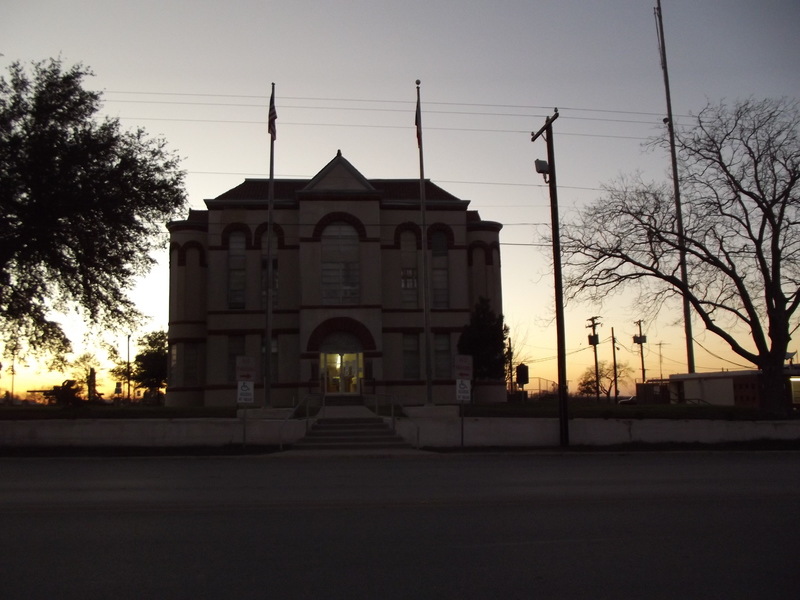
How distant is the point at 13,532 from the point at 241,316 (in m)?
34.4

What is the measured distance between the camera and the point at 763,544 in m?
8.04

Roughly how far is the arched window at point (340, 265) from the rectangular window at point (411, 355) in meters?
3.92

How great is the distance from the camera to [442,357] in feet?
142

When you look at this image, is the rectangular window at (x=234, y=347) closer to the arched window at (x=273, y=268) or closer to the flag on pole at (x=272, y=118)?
the arched window at (x=273, y=268)

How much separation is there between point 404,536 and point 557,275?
16299 mm

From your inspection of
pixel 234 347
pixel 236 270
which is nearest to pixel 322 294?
pixel 236 270

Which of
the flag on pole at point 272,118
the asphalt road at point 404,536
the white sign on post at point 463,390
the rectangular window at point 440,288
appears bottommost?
the asphalt road at point 404,536

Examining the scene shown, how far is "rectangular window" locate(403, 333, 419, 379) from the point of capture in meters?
43.1

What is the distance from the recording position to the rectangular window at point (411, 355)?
43125mm

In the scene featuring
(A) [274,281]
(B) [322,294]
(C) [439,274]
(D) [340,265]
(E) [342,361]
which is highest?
(D) [340,265]

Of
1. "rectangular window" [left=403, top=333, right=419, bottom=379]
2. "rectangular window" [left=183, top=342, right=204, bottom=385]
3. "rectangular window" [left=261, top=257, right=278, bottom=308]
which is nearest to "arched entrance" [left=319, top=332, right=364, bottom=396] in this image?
"rectangular window" [left=403, top=333, right=419, bottom=379]

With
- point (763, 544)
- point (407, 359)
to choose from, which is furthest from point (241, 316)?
point (763, 544)

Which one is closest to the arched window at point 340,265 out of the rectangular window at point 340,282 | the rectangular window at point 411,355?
the rectangular window at point 340,282

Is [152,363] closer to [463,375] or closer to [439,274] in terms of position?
[439,274]
